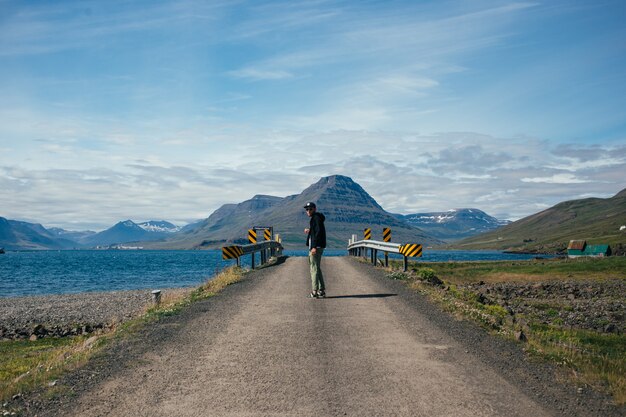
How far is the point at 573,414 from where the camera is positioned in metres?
6.32

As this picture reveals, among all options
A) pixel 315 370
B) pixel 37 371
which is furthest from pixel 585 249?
pixel 37 371

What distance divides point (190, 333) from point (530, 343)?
6840 mm

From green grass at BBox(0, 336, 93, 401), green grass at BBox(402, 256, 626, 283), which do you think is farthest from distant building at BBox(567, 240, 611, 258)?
green grass at BBox(0, 336, 93, 401)

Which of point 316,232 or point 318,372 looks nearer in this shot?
point 318,372

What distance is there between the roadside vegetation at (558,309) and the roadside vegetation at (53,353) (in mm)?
7502

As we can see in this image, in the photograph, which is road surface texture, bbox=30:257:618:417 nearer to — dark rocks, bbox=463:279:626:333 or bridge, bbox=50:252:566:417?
bridge, bbox=50:252:566:417

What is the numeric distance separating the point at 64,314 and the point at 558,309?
24038 millimetres

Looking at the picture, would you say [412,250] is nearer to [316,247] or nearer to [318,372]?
[316,247]

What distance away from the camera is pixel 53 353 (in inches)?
529

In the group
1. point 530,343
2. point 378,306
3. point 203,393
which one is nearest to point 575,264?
point 378,306

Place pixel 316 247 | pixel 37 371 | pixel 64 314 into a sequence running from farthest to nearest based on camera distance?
pixel 64 314, pixel 316 247, pixel 37 371

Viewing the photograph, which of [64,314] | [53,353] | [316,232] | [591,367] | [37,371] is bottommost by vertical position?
[64,314]

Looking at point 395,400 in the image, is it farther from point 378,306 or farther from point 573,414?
point 378,306

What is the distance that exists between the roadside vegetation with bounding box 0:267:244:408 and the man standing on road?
3.84 m
